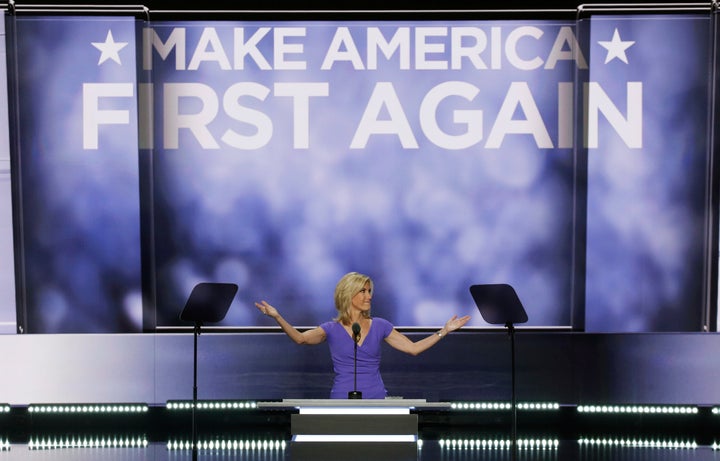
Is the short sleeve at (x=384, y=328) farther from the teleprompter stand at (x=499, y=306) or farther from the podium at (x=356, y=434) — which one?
the podium at (x=356, y=434)

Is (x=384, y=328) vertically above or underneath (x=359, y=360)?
above

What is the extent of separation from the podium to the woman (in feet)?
3.94

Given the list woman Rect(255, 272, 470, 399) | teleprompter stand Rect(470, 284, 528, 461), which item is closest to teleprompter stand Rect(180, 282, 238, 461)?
woman Rect(255, 272, 470, 399)

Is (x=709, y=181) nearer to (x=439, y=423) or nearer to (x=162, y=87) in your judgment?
(x=439, y=423)

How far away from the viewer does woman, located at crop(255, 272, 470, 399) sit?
4277mm

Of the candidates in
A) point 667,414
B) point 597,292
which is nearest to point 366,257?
point 597,292

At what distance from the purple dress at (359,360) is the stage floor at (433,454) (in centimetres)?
81

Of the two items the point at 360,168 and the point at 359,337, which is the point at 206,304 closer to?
the point at 359,337

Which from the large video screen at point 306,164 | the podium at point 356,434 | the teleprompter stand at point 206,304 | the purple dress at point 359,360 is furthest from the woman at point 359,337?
the large video screen at point 306,164

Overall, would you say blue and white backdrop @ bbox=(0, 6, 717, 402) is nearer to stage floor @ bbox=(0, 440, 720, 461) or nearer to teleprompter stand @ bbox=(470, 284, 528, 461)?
stage floor @ bbox=(0, 440, 720, 461)

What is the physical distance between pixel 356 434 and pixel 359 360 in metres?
1.33

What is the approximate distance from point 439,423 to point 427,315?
83 cm

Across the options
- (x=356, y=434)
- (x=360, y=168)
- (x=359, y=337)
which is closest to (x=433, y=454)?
(x=359, y=337)

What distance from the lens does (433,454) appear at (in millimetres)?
4984
